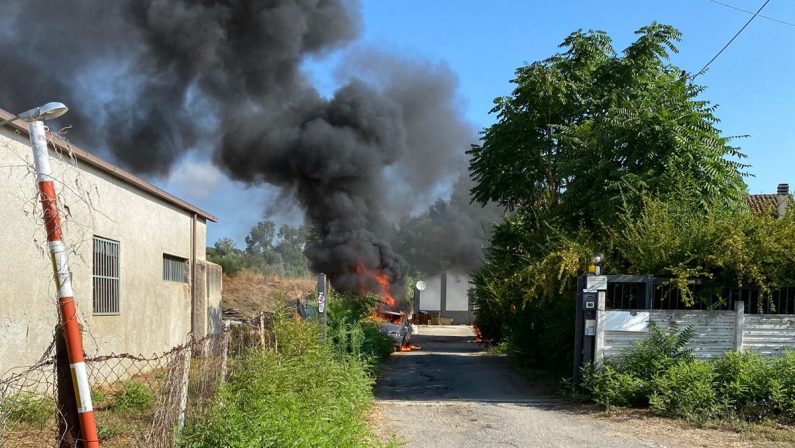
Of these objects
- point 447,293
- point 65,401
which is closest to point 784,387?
point 65,401

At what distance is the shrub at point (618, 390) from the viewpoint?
9531mm

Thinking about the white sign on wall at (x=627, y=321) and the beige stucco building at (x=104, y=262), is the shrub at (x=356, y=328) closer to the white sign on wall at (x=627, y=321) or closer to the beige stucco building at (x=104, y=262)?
the beige stucco building at (x=104, y=262)

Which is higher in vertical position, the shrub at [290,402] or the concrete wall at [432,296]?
the shrub at [290,402]

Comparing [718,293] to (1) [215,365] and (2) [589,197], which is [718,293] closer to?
(2) [589,197]

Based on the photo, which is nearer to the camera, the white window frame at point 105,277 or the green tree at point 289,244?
the white window frame at point 105,277

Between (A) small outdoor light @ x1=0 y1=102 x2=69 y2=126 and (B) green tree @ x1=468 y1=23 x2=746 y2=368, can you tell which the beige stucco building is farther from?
(B) green tree @ x1=468 y1=23 x2=746 y2=368

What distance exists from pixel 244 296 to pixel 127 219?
40.0 feet

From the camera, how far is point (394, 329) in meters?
24.2

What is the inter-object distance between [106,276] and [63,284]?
8.41 metres

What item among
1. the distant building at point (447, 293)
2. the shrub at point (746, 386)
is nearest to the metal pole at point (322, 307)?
the shrub at point (746, 386)

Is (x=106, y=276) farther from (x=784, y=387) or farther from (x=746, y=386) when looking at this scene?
(x=784, y=387)

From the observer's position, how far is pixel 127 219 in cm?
1234

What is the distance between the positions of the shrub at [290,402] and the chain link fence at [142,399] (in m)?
0.20

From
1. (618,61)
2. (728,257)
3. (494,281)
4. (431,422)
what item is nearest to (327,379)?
(431,422)
